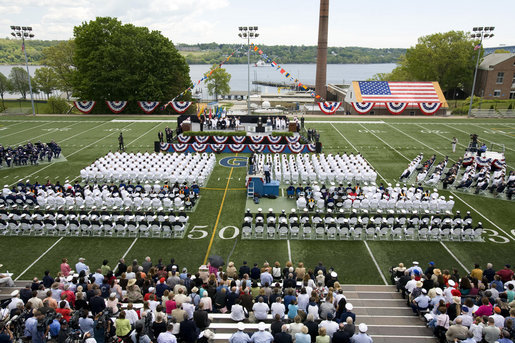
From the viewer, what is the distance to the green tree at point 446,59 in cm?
6169

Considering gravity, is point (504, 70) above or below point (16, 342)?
above

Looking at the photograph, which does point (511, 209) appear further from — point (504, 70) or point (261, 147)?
point (504, 70)

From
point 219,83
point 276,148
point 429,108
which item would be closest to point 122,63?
point 276,148

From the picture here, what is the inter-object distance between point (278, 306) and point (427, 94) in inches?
2068

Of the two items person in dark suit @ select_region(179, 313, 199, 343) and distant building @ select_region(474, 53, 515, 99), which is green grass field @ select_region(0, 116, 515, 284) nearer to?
person in dark suit @ select_region(179, 313, 199, 343)

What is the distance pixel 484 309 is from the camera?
9055mm

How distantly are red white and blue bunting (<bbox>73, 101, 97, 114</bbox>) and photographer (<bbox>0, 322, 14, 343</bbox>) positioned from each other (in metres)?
46.4

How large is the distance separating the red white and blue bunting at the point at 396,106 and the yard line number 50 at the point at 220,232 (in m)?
40.3

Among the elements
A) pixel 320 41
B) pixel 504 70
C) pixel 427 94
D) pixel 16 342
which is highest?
pixel 320 41

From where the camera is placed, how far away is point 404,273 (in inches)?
475

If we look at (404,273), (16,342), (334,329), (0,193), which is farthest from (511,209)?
(0,193)

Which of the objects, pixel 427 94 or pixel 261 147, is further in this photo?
pixel 427 94

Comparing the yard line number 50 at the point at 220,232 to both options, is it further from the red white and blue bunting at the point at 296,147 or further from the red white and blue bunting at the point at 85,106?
the red white and blue bunting at the point at 85,106

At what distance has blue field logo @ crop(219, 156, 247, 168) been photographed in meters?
27.1
